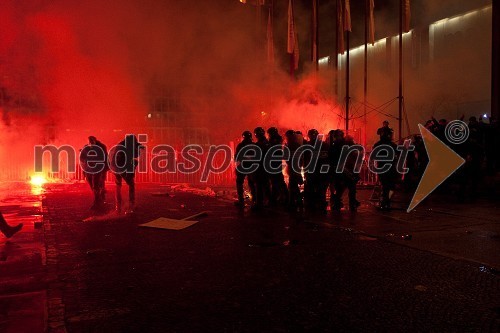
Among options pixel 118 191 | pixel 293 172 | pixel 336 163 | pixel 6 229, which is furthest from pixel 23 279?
pixel 336 163

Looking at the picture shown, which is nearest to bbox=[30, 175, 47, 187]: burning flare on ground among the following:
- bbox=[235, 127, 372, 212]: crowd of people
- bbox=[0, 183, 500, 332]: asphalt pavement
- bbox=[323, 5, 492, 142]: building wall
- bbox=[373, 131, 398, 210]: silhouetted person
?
bbox=[0, 183, 500, 332]: asphalt pavement

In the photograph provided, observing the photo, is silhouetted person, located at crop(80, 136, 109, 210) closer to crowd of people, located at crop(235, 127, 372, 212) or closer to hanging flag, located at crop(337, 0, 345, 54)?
crowd of people, located at crop(235, 127, 372, 212)

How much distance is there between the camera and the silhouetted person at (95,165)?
7.80 m

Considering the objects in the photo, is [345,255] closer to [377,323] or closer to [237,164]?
[377,323]

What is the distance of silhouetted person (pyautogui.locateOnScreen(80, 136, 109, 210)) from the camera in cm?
780

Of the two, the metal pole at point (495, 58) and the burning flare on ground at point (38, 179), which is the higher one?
the metal pole at point (495, 58)

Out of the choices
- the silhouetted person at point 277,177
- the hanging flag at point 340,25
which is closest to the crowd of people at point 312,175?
the silhouetted person at point 277,177

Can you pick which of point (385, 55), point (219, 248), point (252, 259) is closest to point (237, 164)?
point (219, 248)

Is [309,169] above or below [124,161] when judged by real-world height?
below

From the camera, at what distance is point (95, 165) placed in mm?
7891

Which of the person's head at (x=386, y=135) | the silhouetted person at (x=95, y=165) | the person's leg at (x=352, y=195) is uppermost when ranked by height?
the person's head at (x=386, y=135)

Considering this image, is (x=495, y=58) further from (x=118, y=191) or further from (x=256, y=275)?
(x=256, y=275)

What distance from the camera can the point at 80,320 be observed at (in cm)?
282
